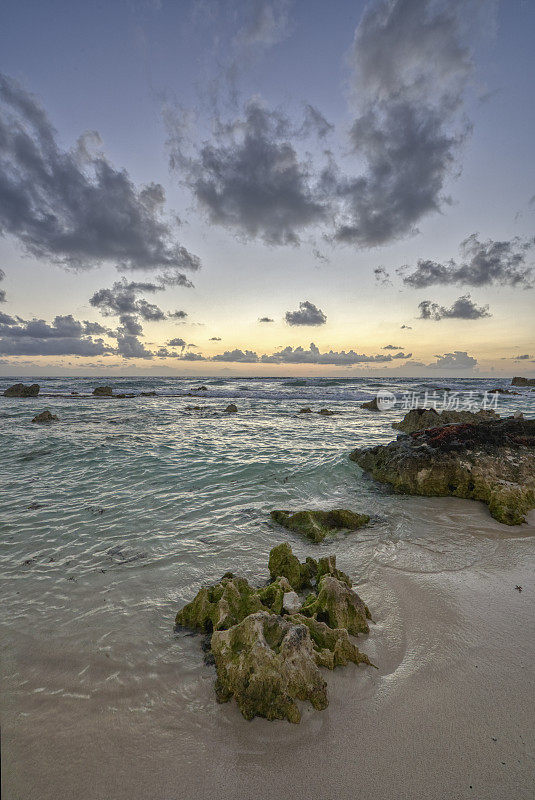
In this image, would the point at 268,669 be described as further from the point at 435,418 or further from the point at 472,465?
the point at 435,418

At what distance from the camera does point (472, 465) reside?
25.8 ft

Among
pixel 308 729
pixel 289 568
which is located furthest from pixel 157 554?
pixel 308 729

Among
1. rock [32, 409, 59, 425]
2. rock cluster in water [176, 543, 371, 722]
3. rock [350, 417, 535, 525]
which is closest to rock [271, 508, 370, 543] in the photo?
rock cluster in water [176, 543, 371, 722]

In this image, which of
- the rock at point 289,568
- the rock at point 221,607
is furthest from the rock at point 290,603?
the rock at point 289,568

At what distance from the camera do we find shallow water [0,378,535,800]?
10.0 ft

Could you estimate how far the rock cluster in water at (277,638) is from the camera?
8.96 ft

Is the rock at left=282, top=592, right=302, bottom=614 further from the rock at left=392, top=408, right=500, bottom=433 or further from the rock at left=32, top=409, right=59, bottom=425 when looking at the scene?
the rock at left=32, top=409, right=59, bottom=425

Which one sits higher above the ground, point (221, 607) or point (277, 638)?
point (277, 638)

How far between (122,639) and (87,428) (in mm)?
17287

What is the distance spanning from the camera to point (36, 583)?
15.8 ft

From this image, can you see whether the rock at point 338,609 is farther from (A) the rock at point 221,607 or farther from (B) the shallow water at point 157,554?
(A) the rock at point 221,607

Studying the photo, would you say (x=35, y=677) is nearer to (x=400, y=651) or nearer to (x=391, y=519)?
(x=400, y=651)

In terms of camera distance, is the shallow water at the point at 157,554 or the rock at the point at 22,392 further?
the rock at the point at 22,392

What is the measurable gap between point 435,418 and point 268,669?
1561cm
